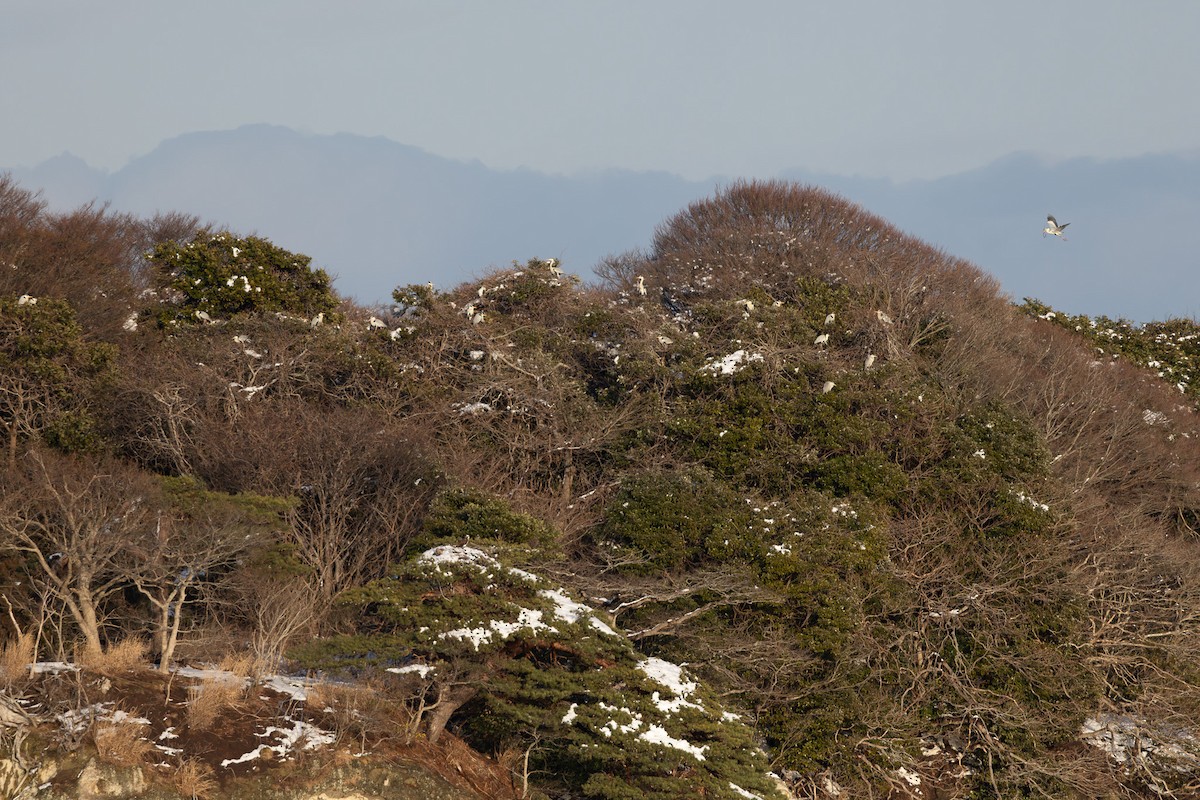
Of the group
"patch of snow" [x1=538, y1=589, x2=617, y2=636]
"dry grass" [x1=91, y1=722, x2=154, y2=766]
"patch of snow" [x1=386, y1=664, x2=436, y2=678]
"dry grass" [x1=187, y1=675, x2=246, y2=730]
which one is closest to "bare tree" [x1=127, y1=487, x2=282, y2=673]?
"dry grass" [x1=187, y1=675, x2=246, y2=730]

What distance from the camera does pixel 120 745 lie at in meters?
13.4

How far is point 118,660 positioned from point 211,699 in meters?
1.49

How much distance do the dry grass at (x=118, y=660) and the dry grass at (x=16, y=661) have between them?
1.91ft

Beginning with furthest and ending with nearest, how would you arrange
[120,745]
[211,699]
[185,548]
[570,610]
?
[185,548]
[570,610]
[211,699]
[120,745]

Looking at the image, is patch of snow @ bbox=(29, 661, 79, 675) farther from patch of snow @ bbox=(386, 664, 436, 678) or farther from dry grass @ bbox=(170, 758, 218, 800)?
patch of snow @ bbox=(386, 664, 436, 678)

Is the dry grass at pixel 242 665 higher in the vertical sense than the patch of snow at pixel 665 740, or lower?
higher

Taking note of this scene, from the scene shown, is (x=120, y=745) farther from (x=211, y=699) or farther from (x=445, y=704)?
(x=445, y=704)

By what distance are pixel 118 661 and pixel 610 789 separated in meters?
5.77

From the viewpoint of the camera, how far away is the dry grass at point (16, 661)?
45.0ft

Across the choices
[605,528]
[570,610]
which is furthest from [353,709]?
[605,528]

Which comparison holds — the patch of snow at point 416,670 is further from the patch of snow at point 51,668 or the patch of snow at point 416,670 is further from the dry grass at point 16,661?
the dry grass at point 16,661

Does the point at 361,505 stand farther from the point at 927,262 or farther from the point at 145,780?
the point at 927,262

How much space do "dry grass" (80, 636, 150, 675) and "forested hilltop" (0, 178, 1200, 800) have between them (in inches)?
3.2

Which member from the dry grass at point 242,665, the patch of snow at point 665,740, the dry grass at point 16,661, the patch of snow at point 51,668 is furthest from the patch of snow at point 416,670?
the dry grass at point 16,661
